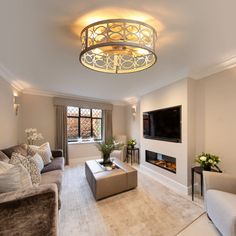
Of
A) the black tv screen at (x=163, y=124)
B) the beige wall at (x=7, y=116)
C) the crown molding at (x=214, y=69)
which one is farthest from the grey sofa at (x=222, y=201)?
the beige wall at (x=7, y=116)

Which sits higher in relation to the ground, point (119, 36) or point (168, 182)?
point (119, 36)

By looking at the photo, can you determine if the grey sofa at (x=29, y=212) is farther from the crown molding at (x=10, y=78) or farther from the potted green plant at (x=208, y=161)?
the crown molding at (x=10, y=78)

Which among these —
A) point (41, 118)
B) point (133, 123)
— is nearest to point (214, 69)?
point (133, 123)

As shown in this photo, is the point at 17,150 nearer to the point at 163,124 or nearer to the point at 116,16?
the point at 116,16

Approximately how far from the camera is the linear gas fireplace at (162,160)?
3239 millimetres

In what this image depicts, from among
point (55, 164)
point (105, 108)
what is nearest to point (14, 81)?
point (55, 164)

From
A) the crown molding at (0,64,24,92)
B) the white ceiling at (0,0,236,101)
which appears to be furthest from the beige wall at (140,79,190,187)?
the crown molding at (0,64,24,92)

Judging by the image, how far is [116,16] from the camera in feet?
4.26

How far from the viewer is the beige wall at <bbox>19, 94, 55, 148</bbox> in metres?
4.16

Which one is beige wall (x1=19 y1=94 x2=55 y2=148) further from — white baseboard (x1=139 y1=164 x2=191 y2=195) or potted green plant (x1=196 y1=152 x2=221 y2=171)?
potted green plant (x1=196 y1=152 x2=221 y2=171)

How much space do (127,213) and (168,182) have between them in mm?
1464

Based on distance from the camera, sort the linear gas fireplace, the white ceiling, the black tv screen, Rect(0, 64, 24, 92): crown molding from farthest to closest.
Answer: the linear gas fireplace → the black tv screen → Rect(0, 64, 24, 92): crown molding → the white ceiling

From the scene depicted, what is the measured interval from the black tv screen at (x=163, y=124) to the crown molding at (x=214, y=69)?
28.1 inches

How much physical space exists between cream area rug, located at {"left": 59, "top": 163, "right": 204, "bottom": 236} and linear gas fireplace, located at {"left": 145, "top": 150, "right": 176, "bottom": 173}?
53cm
